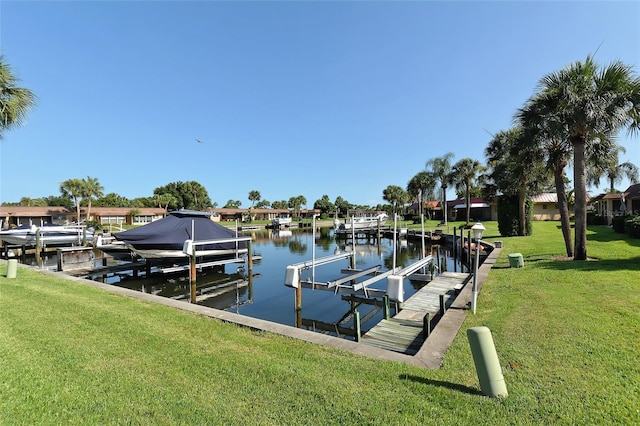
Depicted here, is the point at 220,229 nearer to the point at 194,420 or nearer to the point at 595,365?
the point at 194,420

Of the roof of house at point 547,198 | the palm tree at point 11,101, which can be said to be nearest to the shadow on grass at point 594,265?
the palm tree at point 11,101

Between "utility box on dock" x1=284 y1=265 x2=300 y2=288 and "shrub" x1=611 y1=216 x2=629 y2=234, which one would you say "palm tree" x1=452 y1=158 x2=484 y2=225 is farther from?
"utility box on dock" x1=284 y1=265 x2=300 y2=288

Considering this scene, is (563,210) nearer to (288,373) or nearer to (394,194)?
(288,373)

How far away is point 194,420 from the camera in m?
3.02

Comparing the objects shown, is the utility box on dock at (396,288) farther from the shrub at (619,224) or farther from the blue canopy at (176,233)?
the shrub at (619,224)

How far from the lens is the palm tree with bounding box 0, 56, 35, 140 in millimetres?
9406

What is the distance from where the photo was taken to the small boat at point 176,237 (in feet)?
46.2

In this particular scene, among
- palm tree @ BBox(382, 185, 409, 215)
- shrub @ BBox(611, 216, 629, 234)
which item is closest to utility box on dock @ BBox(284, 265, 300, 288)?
shrub @ BBox(611, 216, 629, 234)

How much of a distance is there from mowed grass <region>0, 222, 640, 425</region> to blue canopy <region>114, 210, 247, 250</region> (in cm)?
745

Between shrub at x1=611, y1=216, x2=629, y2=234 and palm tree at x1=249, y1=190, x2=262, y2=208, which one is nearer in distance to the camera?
shrub at x1=611, y1=216, x2=629, y2=234

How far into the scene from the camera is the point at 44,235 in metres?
23.0

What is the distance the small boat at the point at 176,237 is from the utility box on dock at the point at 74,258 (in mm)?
3471

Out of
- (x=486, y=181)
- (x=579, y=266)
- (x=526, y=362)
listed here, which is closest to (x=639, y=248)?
(x=579, y=266)

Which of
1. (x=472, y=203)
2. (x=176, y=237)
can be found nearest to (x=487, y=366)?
(x=176, y=237)
